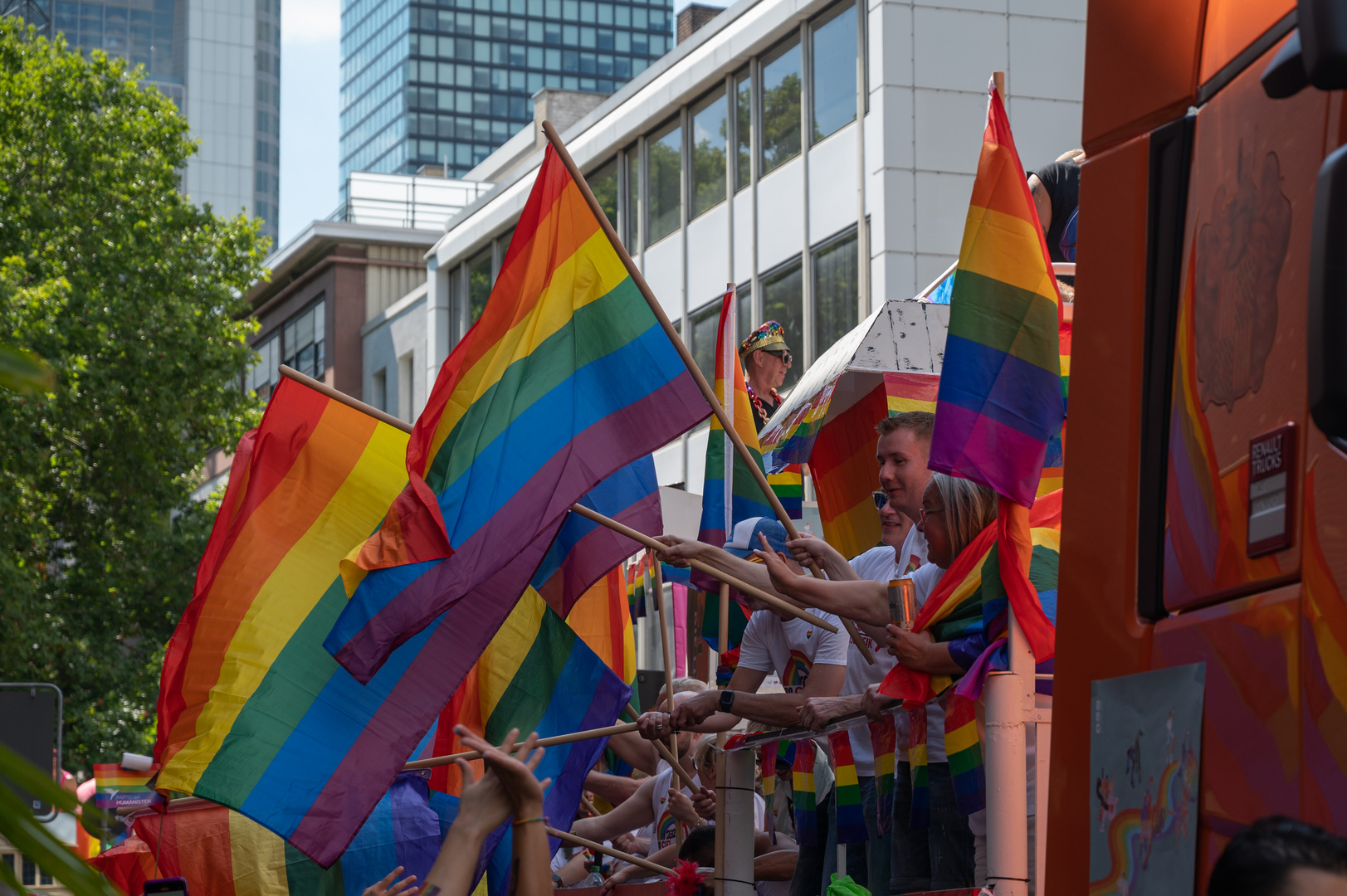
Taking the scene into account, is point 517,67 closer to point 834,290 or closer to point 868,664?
point 834,290

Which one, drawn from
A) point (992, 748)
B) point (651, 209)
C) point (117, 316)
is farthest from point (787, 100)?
point (992, 748)

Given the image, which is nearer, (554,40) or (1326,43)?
(1326,43)

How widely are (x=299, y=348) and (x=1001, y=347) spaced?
1629 inches

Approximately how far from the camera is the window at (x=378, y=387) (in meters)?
41.0

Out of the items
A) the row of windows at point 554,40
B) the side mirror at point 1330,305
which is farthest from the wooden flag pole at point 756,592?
the row of windows at point 554,40

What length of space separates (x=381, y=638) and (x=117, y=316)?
2153cm

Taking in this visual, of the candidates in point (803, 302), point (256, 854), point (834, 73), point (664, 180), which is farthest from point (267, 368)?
point (256, 854)

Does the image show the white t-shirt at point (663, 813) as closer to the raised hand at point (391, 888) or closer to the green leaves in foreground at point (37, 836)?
the raised hand at point (391, 888)

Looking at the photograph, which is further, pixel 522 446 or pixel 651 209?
pixel 651 209

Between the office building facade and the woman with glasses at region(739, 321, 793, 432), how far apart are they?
15394 centimetres

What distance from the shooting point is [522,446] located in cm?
675

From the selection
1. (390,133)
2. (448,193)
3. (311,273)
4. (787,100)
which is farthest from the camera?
(390,133)

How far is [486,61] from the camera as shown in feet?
504

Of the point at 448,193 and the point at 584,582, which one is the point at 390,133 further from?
the point at 584,582
